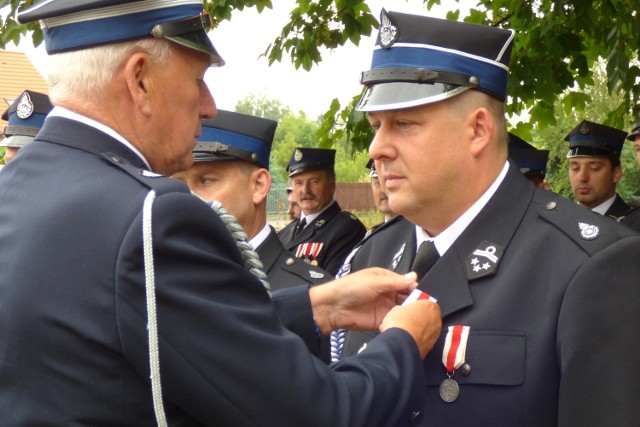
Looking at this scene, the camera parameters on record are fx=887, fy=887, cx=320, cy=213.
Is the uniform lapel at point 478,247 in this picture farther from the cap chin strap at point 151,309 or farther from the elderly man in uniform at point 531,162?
the elderly man in uniform at point 531,162

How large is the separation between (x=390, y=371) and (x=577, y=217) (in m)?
0.91

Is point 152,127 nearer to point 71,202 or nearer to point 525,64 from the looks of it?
point 71,202

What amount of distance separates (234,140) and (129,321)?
2577 mm

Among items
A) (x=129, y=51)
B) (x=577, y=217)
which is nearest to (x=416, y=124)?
(x=577, y=217)

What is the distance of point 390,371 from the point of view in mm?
2016

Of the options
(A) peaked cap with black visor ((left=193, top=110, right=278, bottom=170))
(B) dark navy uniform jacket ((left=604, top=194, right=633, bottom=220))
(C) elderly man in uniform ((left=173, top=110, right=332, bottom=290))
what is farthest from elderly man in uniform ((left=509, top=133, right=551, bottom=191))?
(C) elderly man in uniform ((left=173, top=110, right=332, bottom=290))

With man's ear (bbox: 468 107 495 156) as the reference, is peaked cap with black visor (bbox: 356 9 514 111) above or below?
above

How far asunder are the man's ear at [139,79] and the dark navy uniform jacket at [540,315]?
3.61 feet

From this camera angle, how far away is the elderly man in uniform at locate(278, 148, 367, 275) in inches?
324

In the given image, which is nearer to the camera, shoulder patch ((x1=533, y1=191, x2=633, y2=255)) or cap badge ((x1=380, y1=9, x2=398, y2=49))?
shoulder patch ((x1=533, y1=191, x2=633, y2=255))

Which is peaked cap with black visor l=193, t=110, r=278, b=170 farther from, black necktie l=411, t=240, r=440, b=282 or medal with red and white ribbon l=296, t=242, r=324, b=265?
medal with red and white ribbon l=296, t=242, r=324, b=265

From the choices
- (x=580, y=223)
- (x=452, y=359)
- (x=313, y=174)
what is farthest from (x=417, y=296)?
(x=313, y=174)

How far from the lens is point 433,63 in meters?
2.79

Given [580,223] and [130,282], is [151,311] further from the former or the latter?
[580,223]
